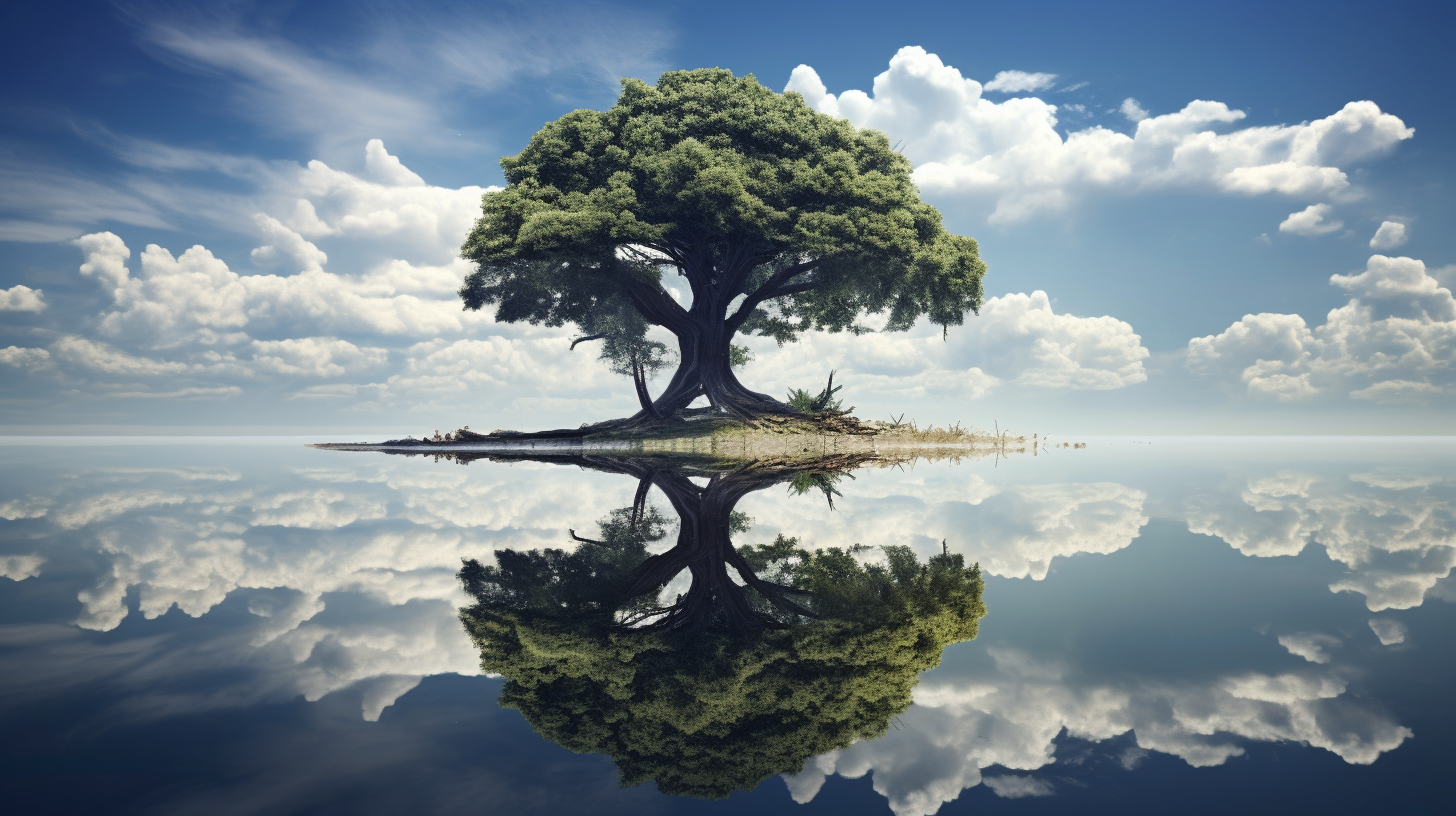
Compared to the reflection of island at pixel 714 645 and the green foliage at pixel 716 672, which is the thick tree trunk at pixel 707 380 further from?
the green foliage at pixel 716 672

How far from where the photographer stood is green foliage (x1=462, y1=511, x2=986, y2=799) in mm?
2744

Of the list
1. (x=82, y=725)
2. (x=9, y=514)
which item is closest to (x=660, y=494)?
(x=82, y=725)

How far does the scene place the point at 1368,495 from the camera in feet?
39.1

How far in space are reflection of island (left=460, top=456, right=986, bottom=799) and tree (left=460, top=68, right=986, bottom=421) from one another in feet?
60.1

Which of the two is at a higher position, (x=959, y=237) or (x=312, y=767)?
(x=959, y=237)

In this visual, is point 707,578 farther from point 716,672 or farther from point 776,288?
point 776,288

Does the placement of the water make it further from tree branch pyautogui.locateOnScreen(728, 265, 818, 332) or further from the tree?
tree branch pyautogui.locateOnScreen(728, 265, 818, 332)

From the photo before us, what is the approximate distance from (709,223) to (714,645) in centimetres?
2185

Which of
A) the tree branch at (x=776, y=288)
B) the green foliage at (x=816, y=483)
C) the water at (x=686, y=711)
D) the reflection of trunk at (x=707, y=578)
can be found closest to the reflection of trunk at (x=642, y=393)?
the tree branch at (x=776, y=288)

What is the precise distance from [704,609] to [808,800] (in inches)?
94.2

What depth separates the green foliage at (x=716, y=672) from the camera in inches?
108

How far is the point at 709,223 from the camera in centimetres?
2430

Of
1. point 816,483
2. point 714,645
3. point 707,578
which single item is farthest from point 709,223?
point 714,645

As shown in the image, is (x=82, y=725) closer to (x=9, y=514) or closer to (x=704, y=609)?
(x=704, y=609)
